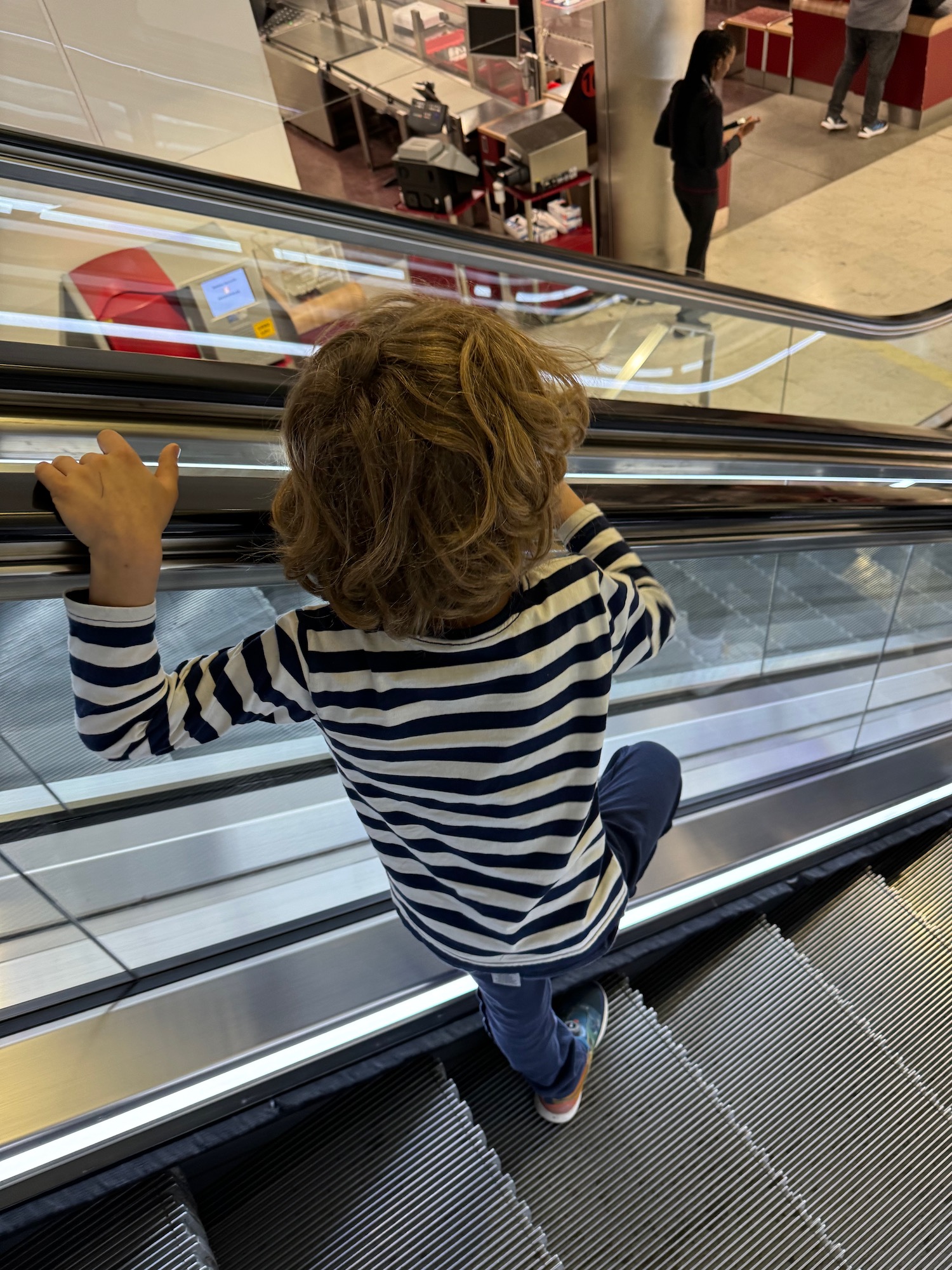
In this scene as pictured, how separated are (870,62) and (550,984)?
8.98 meters

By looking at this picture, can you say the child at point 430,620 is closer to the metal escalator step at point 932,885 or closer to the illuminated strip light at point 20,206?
the metal escalator step at point 932,885

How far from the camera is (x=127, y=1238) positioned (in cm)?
142

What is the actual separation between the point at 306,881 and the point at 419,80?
7231mm

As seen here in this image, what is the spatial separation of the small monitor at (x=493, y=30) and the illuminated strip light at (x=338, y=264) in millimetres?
4046

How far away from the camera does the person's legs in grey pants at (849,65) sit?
322 inches

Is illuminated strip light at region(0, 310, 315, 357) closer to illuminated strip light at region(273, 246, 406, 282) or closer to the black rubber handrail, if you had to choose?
illuminated strip light at region(273, 246, 406, 282)

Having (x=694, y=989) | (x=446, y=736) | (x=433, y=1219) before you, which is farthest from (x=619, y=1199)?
(x=446, y=736)

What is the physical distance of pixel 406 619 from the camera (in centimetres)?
100

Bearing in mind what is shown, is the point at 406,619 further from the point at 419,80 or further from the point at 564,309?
the point at 419,80

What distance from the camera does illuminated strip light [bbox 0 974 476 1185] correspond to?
1401 mm

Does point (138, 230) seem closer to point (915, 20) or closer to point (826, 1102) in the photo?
point (826, 1102)

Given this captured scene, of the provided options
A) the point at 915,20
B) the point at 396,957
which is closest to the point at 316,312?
the point at 396,957

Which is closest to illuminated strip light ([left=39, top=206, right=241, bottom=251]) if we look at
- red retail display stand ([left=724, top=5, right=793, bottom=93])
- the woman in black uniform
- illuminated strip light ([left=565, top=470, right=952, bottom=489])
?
the woman in black uniform

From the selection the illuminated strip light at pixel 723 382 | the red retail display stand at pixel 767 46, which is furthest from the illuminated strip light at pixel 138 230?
the red retail display stand at pixel 767 46
